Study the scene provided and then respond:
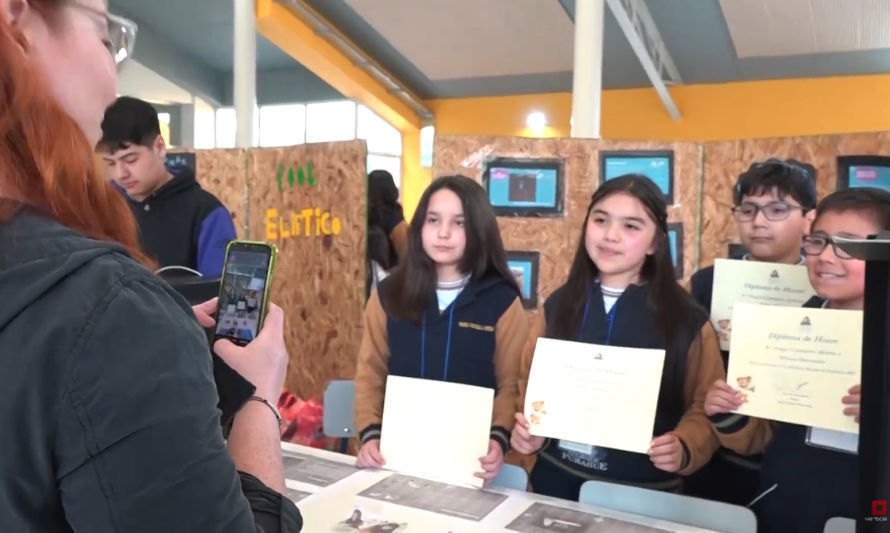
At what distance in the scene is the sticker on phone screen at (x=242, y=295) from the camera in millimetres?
1118

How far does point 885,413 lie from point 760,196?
5.57ft

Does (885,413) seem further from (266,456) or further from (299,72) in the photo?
(299,72)

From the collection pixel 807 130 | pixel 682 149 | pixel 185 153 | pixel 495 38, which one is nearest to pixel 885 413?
pixel 682 149

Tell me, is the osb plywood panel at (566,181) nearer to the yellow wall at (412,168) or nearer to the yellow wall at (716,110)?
the yellow wall at (716,110)

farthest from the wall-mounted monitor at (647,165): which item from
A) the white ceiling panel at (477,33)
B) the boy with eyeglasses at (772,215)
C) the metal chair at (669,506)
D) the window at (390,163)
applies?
the window at (390,163)

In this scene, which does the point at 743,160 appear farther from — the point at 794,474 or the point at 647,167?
the point at 794,474

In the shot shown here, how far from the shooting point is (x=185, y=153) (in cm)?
505

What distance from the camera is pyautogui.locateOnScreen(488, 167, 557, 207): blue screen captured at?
13.1 feet

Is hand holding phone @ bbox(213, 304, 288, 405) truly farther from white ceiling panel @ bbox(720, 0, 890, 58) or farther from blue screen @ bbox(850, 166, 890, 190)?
white ceiling panel @ bbox(720, 0, 890, 58)

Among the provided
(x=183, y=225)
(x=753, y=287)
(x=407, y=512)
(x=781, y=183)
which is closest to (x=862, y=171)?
(x=781, y=183)

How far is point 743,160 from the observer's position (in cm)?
360

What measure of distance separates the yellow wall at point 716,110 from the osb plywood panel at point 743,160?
4923 millimetres

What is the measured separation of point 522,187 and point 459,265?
184 cm

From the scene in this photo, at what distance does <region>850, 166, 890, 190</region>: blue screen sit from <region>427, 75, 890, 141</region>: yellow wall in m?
5.44
